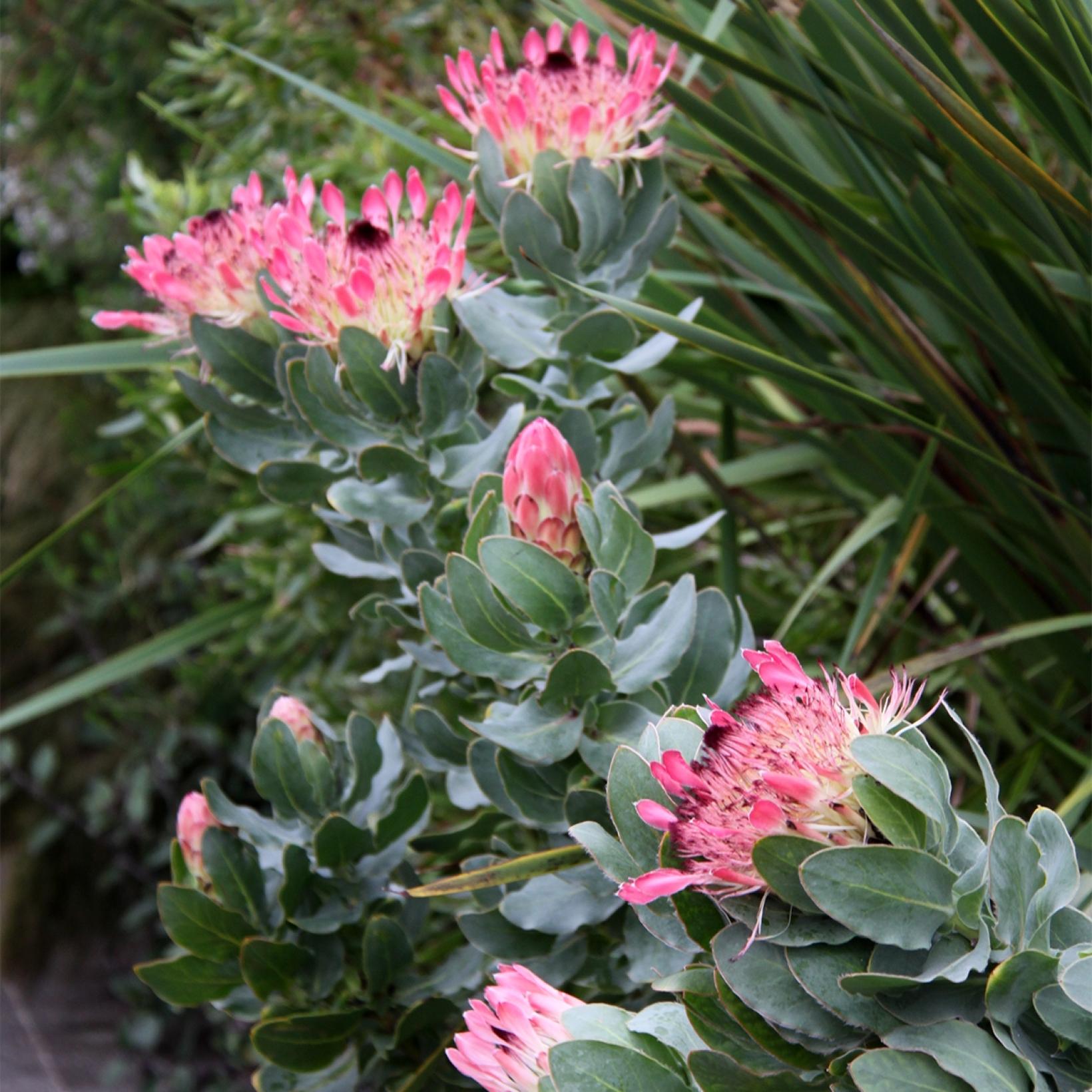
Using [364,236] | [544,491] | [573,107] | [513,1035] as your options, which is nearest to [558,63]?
[573,107]

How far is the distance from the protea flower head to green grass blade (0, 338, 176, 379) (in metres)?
0.51

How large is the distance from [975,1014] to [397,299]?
39cm

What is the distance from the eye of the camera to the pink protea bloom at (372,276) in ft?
1.70

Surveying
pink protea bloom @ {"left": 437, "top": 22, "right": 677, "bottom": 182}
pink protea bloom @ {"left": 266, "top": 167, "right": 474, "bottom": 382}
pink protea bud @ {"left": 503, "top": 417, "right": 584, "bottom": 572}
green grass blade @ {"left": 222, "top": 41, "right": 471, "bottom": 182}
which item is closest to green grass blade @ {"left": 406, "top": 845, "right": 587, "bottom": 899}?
pink protea bud @ {"left": 503, "top": 417, "right": 584, "bottom": 572}

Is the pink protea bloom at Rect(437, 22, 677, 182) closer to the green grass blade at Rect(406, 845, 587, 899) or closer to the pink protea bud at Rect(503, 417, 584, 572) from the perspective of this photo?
the pink protea bud at Rect(503, 417, 584, 572)

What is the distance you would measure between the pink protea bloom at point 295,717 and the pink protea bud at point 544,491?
181 mm

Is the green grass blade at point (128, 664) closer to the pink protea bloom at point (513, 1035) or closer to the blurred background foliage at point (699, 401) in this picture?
the blurred background foliage at point (699, 401)

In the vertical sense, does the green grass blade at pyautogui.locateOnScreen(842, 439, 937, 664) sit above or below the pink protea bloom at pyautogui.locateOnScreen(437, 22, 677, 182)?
below

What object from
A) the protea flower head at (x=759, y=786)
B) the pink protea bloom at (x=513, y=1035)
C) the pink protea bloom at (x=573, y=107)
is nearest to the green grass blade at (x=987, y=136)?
the pink protea bloom at (x=573, y=107)

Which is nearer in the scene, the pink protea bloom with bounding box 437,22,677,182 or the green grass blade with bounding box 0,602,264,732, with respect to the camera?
the pink protea bloom with bounding box 437,22,677,182

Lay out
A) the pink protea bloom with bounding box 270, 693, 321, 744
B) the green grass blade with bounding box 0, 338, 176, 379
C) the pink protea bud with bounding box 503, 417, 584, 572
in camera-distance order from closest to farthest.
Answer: the pink protea bud with bounding box 503, 417, 584, 572 < the pink protea bloom with bounding box 270, 693, 321, 744 < the green grass blade with bounding box 0, 338, 176, 379

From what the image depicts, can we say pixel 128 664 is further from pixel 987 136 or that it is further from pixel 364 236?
pixel 987 136

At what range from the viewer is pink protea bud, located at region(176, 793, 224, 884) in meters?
0.56

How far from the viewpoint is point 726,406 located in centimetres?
89
